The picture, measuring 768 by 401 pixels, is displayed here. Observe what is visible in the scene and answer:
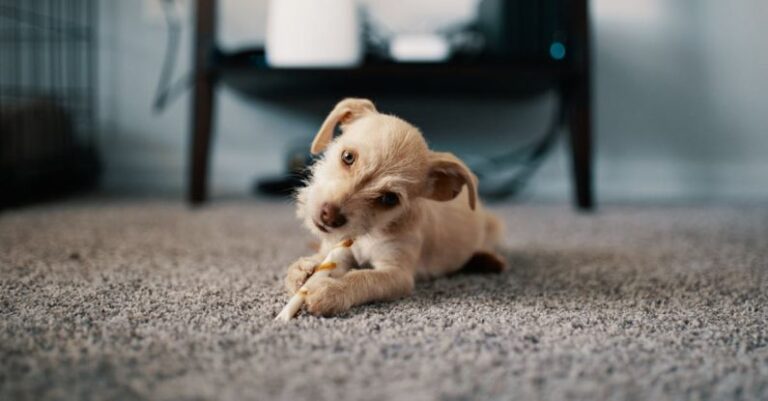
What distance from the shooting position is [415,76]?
168 cm

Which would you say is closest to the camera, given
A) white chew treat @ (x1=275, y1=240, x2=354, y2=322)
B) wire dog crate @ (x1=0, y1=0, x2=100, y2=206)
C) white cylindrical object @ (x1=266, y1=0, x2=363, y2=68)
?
white chew treat @ (x1=275, y1=240, x2=354, y2=322)

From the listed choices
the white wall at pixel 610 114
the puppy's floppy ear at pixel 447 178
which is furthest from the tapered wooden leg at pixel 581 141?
the puppy's floppy ear at pixel 447 178

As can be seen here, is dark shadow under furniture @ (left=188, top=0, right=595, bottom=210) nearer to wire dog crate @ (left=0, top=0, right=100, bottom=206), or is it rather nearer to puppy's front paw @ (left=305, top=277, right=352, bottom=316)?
wire dog crate @ (left=0, top=0, right=100, bottom=206)

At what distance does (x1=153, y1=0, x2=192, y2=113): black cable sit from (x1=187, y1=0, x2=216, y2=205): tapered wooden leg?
1.97ft

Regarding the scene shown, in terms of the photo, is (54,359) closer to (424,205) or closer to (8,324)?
(8,324)

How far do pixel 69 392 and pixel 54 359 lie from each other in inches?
3.1

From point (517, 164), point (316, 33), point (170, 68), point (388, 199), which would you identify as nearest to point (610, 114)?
point (517, 164)

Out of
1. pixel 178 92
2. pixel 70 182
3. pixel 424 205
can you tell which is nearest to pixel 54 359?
pixel 424 205

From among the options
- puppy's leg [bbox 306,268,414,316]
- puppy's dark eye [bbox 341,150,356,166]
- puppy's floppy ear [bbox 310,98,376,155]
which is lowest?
puppy's leg [bbox 306,268,414,316]

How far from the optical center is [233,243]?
1236mm

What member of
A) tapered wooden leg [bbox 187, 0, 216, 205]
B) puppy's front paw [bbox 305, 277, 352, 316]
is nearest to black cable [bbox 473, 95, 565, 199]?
tapered wooden leg [bbox 187, 0, 216, 205]

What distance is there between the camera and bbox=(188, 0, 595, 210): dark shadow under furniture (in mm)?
1640

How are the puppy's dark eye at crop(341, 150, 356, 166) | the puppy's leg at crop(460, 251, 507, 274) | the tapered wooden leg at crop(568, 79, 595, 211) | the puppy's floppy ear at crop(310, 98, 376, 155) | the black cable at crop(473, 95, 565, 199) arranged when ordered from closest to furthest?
the puppy's dark eye at crop(341, 150, 356, 166) < the puppy's floppy ear at crop(310, 98, 376, 155) < the puppy's leg at crop(460, 251, 507, 274) < the tapered wooden leg at crop(568, 79, 595, 211) < the black cable at crop(473, 95, 565, 199)

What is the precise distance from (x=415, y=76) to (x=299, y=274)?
39.2 inches
